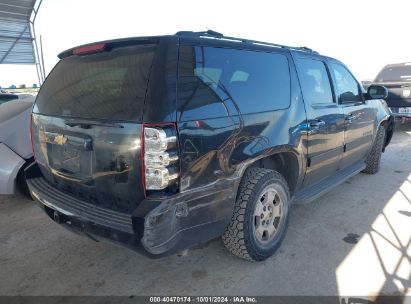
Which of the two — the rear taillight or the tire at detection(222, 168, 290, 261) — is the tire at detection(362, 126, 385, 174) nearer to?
the tire at detection(222, 168, 290, 261)

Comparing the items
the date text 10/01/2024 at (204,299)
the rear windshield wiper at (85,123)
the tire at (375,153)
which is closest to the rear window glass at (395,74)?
the tire at (375,153)

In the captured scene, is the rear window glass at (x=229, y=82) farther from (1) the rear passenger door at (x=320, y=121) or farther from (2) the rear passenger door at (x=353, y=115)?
(2) the rear passenger door at (x=353, y=115)

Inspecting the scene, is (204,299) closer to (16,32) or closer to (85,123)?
(85,123)

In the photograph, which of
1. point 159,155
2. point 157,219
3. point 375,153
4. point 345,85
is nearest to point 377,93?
point 345,85

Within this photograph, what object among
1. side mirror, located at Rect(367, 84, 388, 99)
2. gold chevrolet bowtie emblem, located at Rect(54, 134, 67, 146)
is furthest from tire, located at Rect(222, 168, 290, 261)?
side mirror, located at Rect(367, 84, 388, 99)

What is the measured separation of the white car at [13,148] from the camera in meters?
3.71

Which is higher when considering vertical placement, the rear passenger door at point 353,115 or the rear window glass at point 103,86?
the rear window glass at point 103,86

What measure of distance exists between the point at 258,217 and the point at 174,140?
3.98 feet

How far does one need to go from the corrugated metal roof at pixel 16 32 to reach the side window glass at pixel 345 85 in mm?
13706

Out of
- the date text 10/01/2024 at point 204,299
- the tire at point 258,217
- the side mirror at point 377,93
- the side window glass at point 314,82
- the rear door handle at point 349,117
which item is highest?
the side window glass at point 314,82

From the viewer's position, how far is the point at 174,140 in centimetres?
188

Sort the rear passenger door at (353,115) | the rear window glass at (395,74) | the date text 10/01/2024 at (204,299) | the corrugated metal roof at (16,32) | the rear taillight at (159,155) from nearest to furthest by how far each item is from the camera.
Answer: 1. the rear taillight at (159,155)
2. the date text 10/01/2024 at (204,299)
3. the rear passenger door at (353,115)
4. the rear window glass at (395,74)
5. the corrugated metal roof at (16,32)

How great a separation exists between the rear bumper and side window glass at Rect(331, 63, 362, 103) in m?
2.38

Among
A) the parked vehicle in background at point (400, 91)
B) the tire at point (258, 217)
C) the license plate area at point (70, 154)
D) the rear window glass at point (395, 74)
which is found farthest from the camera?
the rear window glass at point (395, 74)
